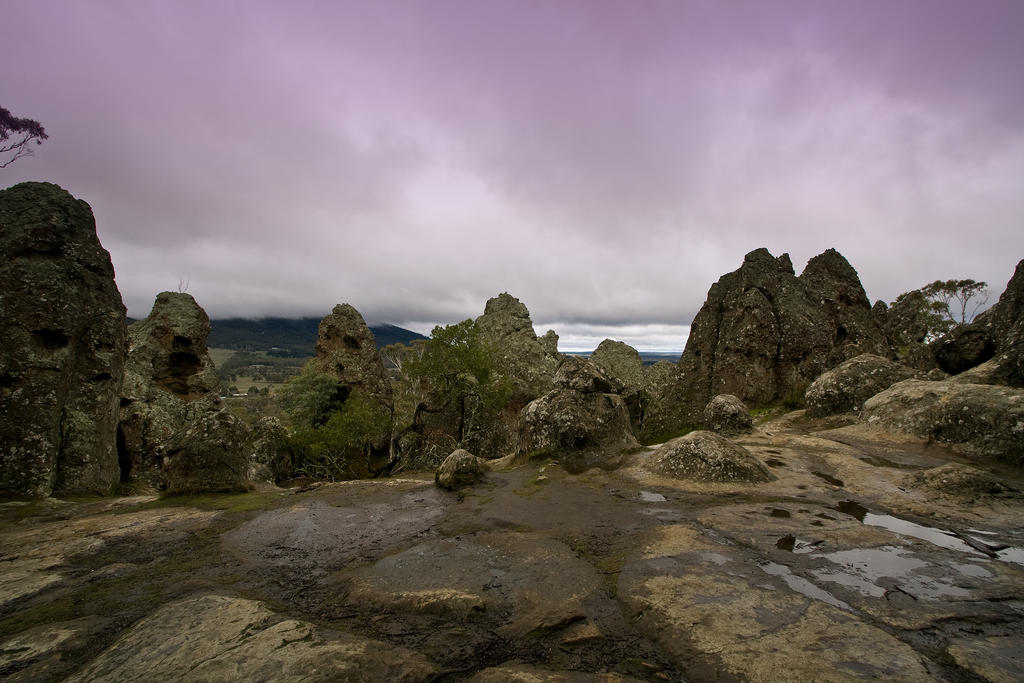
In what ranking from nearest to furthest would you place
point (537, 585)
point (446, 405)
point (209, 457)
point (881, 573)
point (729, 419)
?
point (881, 573) → point (537, 585) → point (209, 457) → point (729, 419) → point (446, 405)

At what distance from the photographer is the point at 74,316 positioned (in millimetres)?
10930

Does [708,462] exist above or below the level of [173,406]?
above

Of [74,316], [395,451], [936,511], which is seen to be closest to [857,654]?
[936,511]

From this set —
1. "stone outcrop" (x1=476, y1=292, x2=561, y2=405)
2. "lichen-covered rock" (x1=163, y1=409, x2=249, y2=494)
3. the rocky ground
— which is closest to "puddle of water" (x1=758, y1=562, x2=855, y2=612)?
the rocky ground

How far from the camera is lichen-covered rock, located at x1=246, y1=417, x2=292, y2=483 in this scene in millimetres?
18844

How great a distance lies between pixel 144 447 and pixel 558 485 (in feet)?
54.8

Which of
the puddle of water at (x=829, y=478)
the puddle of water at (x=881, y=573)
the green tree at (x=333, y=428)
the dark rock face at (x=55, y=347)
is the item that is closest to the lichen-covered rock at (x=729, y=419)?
the puddle of water at (x=829, y=478)

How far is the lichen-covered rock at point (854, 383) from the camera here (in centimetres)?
1546

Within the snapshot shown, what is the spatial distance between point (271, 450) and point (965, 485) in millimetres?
22495

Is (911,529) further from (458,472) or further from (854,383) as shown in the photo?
(854,383)

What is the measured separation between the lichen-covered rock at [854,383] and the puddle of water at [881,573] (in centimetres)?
1270

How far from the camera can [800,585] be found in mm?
4711

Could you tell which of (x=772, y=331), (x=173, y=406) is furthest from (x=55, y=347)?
(x=772, y=331)

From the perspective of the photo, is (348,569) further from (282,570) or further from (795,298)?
(795,298)
